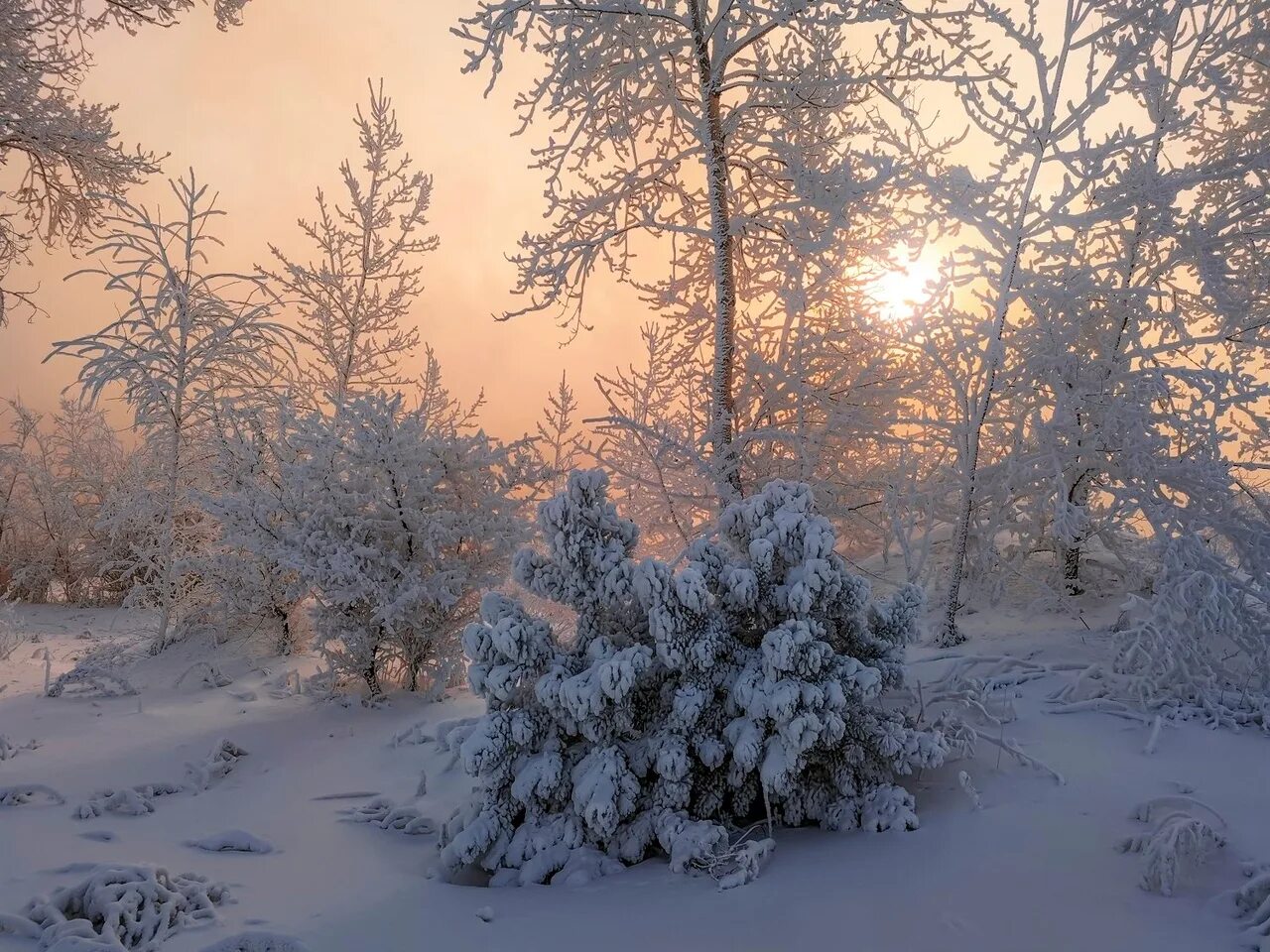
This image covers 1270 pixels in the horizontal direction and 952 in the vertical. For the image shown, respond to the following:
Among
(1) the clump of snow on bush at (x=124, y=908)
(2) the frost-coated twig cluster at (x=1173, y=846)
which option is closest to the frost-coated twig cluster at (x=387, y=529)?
(1) the clump of snow on bush at (x=124, y=908)

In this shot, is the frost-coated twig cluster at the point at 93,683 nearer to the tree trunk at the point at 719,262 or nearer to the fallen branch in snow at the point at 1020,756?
the tree trunk at the point at 719,262

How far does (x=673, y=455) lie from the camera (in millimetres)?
7082

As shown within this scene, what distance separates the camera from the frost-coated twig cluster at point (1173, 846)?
2.93m

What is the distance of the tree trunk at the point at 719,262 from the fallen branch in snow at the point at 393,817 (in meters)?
3.34

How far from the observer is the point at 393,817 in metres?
4.40

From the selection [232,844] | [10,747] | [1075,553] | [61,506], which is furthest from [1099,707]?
[61,506]

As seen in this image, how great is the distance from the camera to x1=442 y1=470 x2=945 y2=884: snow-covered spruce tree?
3682mm

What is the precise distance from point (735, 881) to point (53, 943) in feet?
7.73

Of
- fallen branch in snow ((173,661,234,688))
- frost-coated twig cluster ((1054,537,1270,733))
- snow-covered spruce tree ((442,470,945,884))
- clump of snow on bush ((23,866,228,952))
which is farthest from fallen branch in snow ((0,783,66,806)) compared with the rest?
frost-coated twig cluster ((1054,537,1270,733))

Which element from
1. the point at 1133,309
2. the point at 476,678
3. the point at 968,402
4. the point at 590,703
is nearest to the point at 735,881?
the point at 590,703

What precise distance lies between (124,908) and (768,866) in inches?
95.2

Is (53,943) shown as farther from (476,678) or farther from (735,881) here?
(735,881)

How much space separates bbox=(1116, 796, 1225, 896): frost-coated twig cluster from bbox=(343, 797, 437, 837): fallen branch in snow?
10.3 feet

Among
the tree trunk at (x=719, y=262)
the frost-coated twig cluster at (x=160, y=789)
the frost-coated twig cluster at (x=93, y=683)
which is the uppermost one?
the tree trunk at (x=719, y=262)
